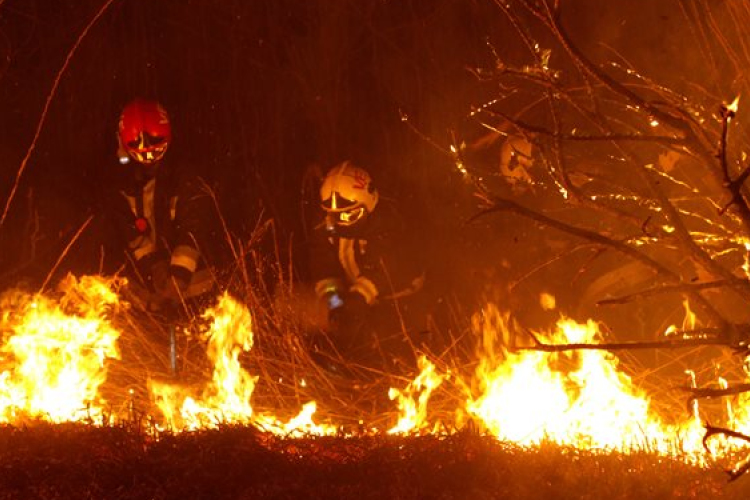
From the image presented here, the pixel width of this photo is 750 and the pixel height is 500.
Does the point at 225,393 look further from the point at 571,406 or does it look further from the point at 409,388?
the point at 571,406

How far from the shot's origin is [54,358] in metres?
7.85

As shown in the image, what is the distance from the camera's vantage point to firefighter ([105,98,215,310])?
1049 centimetres

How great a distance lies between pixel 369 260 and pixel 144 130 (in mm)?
3005

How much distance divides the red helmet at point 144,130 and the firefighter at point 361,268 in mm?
1970

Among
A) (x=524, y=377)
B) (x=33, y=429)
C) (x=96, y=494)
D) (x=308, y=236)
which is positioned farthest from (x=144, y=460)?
(x=308, y=236)

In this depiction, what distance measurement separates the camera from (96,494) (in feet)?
17.5

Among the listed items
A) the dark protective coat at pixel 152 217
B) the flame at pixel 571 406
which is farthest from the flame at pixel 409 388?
the dark protective coat at pixel 152 217

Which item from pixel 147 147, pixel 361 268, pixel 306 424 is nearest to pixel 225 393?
pixel 306 424

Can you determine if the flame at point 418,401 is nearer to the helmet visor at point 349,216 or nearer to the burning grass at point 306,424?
the burning grass at point 306,424

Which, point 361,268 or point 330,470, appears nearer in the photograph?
point 330,470

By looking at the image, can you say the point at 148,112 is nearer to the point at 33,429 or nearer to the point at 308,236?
the point at 308,236

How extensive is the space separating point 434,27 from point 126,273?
517 cm

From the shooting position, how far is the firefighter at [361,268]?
34.1 feet

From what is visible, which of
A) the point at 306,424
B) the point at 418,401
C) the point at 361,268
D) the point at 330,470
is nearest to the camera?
the point at 330,470
